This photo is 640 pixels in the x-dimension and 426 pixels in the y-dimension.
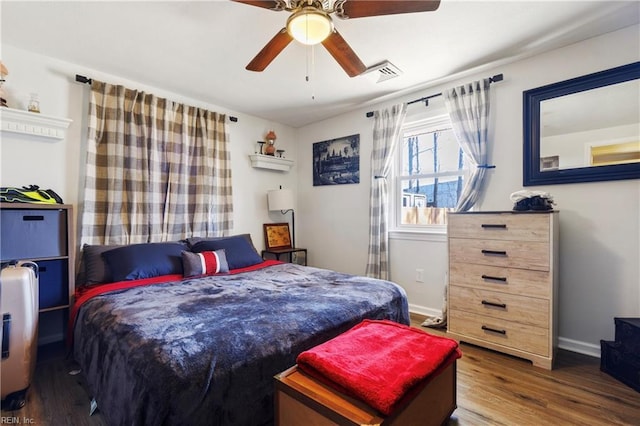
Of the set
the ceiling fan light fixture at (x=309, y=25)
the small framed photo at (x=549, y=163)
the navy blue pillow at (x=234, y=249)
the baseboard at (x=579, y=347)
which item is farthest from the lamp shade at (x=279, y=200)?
the baseboard at (x=579, y=347)

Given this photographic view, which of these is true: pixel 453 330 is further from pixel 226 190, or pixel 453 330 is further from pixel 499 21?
pixel 226 190

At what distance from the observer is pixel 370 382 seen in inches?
40.8

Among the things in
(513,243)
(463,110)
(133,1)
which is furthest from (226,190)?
(513,243)

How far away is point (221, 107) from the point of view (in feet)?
11.7

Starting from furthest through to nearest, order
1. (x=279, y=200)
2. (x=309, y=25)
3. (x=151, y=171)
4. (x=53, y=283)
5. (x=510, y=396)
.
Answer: (x=279, y=200)
(x=151, y=171)
(x=53, y=283)
(x=510, y=396)
(x=309, y=25)

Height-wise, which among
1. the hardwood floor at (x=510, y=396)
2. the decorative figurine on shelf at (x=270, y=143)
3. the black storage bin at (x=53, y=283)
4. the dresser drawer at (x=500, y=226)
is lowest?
the hardwood floor at (x=510, y=396)

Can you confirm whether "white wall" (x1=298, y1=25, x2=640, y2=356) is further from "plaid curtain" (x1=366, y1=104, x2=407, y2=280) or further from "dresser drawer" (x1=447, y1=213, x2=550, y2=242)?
"dresser drawer" (x1=447, y1=213, x2=550, y2=242)

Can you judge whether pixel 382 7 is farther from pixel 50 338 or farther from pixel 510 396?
pixel 50 338

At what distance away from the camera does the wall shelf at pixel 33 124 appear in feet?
7.07

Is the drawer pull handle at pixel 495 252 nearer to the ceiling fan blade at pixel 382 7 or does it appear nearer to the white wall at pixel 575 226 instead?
the white wall at pixel 575 226

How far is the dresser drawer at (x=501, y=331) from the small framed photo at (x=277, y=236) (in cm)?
235

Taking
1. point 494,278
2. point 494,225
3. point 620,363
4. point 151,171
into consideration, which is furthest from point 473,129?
point 151,171

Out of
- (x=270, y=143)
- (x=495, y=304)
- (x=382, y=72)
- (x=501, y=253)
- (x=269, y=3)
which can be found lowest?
(x=495, y=304)

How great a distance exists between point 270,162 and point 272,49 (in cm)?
220
